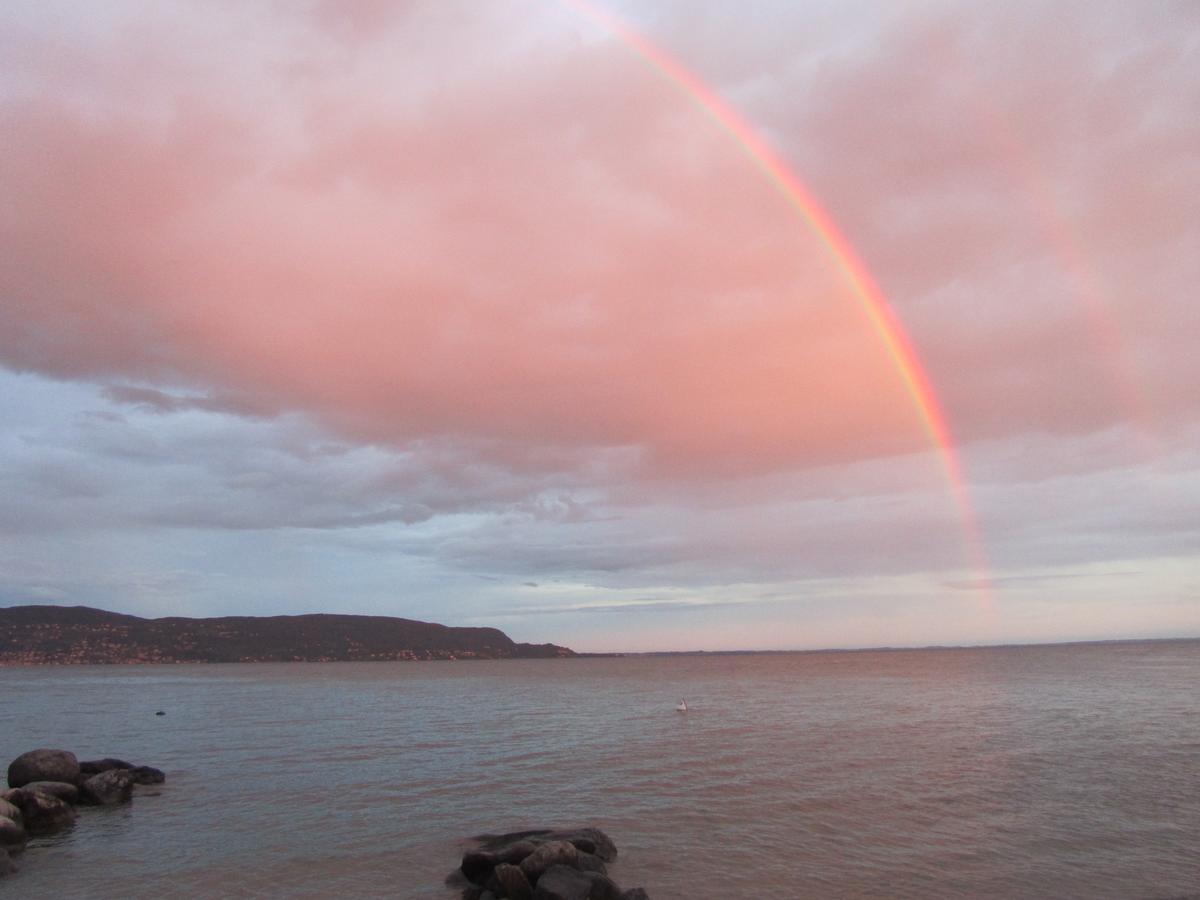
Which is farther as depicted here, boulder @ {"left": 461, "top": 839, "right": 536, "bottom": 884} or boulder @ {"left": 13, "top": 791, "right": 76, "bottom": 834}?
boulder @ {"left": 13, "top": 791, "right": 76, "bottom": 834}

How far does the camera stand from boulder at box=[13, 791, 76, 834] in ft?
76.0

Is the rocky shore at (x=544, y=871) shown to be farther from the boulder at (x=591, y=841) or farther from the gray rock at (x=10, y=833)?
the gray rock at (x=10, y=833)

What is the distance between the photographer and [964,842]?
A: 834 inches

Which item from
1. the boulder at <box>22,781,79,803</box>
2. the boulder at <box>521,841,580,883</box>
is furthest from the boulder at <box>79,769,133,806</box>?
the boulder at <box>521,841,580,883</box>

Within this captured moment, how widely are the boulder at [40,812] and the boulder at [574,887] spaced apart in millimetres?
16561

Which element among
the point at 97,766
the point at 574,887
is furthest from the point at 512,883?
the point at 97,766

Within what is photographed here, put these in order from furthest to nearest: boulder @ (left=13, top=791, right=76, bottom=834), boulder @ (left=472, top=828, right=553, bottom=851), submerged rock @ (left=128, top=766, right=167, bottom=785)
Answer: submerged rock @ (left=128, top=766, right=167, bottom=785)
boulder @ (left=13, top=791, right=76, bottom=834)
boulder @ (left=472, top=828, right=553, bottom=851)

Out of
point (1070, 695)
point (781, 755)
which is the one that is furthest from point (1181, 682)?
point (781, 755)

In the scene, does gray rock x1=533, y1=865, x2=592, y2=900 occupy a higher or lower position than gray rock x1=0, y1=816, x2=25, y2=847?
higher

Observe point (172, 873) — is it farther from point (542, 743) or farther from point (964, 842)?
point (542, 743)

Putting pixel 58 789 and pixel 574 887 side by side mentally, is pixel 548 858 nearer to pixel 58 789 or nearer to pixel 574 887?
pixel 574 887

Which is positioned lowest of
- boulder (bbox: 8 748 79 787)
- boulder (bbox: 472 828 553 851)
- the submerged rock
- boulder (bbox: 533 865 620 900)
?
the submerged rock

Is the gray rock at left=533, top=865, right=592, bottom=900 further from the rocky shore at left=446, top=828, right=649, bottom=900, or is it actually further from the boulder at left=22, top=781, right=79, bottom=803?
the boulder at left=22, top=781, right=79, bottom=803

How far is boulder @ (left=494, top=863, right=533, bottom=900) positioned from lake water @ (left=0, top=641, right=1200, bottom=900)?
1862mm
